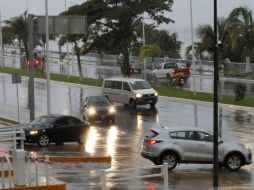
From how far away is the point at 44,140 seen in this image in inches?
1254

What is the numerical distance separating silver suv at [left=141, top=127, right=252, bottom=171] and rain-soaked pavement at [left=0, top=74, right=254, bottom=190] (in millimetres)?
400

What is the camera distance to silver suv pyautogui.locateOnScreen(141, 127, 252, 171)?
25.6 metres

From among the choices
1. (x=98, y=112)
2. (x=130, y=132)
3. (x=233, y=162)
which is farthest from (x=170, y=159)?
(x=98, y=112)

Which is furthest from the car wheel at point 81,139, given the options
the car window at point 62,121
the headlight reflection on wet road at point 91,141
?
the car window at point 62,121

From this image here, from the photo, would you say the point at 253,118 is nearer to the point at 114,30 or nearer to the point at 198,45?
the point at 198,45

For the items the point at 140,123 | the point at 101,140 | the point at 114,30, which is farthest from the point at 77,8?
the point at 101,140

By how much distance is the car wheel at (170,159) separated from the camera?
25.6 meters

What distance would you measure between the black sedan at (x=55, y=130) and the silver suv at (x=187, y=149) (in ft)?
23.2

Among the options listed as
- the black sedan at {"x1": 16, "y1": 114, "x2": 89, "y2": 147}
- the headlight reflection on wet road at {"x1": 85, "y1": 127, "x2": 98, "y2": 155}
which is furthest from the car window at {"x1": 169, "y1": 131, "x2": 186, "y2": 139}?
the black sedan at {"x1": 16, "y1": 114, "x2": 89, "y2": 147}

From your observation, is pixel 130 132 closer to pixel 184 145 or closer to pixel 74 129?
pixel 74 129

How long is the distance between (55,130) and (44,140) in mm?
717

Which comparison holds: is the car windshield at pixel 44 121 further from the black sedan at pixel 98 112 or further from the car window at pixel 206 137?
the black sedan at pixel 98 112

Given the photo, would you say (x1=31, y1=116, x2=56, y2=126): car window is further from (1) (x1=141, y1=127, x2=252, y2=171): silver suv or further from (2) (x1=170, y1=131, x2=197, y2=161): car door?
(2) (x1=170, y1=131, x2=197, y2=161): car door

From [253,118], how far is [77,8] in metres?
31.1
